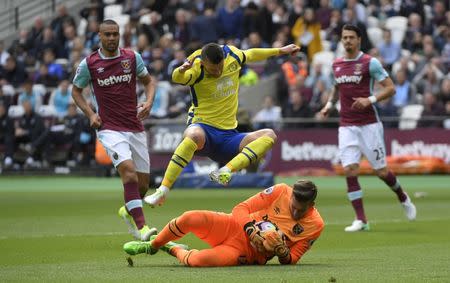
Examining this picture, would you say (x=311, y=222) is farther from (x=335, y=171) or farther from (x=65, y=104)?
(x=65, y=104)

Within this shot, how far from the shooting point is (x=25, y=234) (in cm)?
1588

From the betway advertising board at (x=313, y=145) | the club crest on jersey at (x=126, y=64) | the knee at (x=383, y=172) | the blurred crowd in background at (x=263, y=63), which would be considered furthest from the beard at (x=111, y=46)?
the betway advertising board at (x=313, y=145)

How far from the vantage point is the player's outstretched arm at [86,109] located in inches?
561

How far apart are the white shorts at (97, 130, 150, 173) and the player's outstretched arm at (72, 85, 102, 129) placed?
22cm

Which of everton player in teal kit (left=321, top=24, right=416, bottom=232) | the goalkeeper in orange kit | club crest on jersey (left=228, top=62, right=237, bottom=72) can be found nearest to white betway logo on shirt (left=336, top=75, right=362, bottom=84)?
everton player in teal kit (left=321, top=24, right=416, bottom=232)

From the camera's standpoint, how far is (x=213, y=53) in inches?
551

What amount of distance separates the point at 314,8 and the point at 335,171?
6550 mm

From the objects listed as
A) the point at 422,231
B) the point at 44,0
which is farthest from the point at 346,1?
the point at 422,231

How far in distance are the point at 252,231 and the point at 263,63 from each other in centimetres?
2296

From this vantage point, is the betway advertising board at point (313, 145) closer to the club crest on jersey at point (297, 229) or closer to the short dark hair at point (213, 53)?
the short dark hair at point (213, 53)

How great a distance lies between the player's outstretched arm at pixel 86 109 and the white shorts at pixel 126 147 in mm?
223

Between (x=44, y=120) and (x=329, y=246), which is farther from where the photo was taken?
(x=44, y=120)

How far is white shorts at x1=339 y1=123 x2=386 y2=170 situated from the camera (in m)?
17.5

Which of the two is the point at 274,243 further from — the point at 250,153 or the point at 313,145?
the point at 313,145
